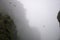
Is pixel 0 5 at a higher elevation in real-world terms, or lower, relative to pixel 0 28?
higher

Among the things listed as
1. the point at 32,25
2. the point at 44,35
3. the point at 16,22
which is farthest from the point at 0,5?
the point at 44,35

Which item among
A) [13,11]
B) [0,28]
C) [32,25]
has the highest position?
[13,11]

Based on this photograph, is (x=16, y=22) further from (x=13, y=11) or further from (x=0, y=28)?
(x=0, y=28)

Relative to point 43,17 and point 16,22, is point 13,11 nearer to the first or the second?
point 16,22

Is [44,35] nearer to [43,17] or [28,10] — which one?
[43,17]

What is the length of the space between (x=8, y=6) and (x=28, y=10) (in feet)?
0.61

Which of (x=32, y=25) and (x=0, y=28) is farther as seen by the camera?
(x=32, y=25)

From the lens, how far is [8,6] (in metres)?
0.99

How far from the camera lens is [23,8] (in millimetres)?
1013

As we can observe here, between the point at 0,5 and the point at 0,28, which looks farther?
the point at 0,5

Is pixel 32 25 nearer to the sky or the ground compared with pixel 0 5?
nearer to the ground

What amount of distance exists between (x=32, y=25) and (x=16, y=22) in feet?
0.49

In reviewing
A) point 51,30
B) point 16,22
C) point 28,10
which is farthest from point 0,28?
point 51,30

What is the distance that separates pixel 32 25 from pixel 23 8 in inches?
7.0
